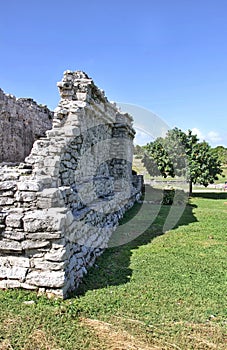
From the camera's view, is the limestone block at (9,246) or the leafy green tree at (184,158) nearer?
the limestone block at (9,246)

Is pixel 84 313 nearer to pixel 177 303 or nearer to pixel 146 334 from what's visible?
pixel 146 334

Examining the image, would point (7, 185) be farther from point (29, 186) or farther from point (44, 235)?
point (44, 235)

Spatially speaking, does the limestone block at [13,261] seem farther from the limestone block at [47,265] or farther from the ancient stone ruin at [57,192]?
the limestone block at [47,265]

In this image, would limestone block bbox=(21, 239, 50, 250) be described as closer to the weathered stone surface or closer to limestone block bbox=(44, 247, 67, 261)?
limestone block bbox=(44, 247, 67, 261)

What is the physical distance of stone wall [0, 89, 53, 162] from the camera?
8.88 m

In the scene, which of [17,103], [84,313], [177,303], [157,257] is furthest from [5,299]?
[17,103]

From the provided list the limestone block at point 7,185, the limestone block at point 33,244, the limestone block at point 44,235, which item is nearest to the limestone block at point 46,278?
the limestone block at point 33,244

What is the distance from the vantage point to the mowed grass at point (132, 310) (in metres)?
3.46

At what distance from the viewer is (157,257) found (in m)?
6.52

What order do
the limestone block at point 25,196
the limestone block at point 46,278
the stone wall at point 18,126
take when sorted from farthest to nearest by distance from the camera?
the stone wall at point 18,126
the limestone block at point 25,196
the limestone block at point 46,278

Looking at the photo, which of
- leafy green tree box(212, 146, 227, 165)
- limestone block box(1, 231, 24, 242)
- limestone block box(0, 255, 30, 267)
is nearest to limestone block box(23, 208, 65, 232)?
limestone block box(1, 231, 24, 242)

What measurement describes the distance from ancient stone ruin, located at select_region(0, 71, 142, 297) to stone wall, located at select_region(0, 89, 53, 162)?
0.03 metres

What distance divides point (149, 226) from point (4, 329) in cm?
692

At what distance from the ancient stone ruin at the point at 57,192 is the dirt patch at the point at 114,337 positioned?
2.65 feet
